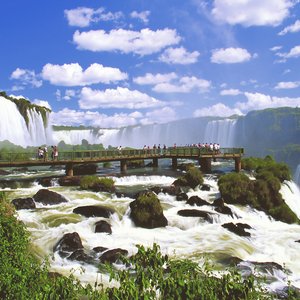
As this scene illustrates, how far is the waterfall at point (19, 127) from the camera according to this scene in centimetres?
7538

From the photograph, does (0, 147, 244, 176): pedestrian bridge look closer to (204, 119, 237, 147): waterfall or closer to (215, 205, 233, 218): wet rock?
(215, 205, 233, 218): wet rock

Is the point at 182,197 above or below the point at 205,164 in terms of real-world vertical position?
below

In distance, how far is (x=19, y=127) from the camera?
259 feet

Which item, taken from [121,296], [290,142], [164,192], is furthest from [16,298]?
[290,142]

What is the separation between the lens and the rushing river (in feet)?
55.6

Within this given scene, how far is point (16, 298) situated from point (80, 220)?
15.3 meters

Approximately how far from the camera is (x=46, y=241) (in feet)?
62.0

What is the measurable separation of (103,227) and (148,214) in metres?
3.25

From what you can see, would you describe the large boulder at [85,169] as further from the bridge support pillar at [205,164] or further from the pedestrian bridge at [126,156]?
the bridge support pillar at [205,164]

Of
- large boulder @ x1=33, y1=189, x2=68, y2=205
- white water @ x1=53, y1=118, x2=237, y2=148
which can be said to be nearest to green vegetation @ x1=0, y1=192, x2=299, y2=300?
large boulder @ x1=33, y1=189, x2=68, y2=205

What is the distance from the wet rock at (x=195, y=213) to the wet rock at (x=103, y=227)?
5.80 meters

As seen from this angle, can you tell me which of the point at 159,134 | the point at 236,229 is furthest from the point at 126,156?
the point at 159,134

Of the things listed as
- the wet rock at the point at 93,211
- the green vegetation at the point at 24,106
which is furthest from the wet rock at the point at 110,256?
the green vegetation at the point at 24,106

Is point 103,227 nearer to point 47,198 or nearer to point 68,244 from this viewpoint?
point 68,244
